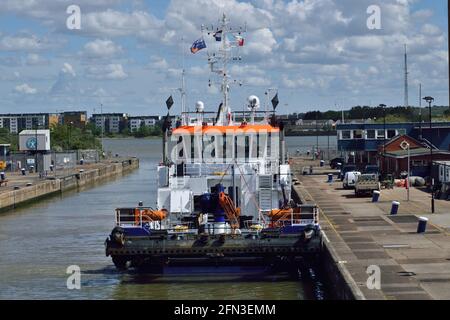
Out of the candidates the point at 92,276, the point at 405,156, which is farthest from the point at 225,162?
the point at 405,156

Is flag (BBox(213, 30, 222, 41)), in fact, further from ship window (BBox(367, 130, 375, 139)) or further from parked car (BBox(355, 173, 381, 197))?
ship window (BBox(367, 130, 375, 139))

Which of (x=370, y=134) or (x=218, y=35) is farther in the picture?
(x=370, y=134)

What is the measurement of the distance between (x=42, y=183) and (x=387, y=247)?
143 ft

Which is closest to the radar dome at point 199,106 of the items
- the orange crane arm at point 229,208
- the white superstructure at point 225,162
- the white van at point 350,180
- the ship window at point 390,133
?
the white superstructure at point 225,162

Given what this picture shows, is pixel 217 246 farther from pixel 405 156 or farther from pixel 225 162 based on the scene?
pixel 405 156

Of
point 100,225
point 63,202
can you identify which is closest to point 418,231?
point 100,225

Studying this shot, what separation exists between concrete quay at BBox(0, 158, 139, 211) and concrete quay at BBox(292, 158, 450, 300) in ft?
60.4

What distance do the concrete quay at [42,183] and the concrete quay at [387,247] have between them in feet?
60.4

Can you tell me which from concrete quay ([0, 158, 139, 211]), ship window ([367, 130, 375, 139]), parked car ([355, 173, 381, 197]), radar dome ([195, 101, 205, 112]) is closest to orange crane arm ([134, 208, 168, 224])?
radar dome ([195, 101, 205, 112])

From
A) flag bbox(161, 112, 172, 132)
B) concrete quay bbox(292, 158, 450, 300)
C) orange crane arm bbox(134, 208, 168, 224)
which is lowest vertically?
concrete quay bbox(292, 158, 450, 300)

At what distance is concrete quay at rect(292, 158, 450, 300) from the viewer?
22.4 metres

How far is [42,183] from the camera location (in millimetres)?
69375

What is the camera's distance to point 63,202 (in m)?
63.7
